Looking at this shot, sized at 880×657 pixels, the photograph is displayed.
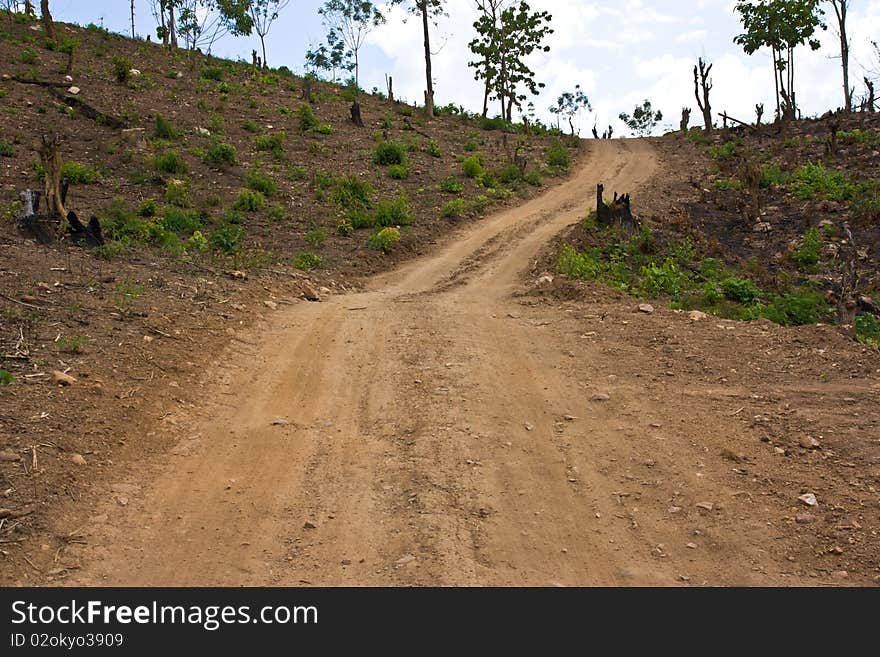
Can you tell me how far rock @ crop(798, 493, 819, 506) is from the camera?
5543mm

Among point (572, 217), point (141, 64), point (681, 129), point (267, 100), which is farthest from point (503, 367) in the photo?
point (681, 129)

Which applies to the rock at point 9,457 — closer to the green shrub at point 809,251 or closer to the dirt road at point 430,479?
the dirt road at point 430,479

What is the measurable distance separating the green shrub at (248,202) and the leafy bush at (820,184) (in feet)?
48.7

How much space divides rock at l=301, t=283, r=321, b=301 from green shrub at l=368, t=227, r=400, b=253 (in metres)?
3.34

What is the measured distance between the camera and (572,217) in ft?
62.1

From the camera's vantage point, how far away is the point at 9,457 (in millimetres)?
5535

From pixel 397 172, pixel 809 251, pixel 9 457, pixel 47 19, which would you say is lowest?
pixel 9 457

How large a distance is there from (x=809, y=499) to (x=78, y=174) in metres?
16.1

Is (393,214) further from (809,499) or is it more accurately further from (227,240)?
(809,499)

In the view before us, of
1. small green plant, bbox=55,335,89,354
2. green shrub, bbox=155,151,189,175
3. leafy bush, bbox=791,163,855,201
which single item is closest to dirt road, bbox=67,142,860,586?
small green plant, bbox=55,335,89,354

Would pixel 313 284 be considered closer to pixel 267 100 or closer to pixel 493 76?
pixel 267 100

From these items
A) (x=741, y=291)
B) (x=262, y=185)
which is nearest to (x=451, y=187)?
(x=262, y=185)

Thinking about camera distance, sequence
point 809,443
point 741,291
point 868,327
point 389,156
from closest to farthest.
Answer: point 809,443 → point 868,327 → point 741,291 → point 389,156
